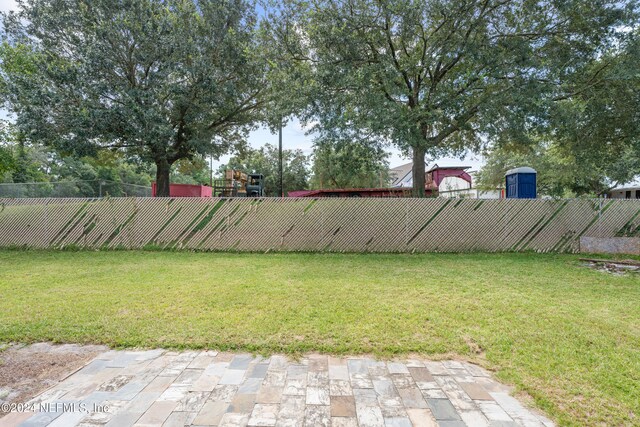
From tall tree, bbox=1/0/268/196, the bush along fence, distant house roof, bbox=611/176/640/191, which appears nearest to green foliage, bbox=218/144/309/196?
tall tree, bbox=1/0/268/196

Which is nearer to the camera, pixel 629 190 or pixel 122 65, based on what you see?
pixel 122 65

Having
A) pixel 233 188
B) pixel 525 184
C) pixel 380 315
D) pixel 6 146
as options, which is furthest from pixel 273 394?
pixel 6 146

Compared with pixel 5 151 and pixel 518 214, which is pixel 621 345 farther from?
pixel 5 151

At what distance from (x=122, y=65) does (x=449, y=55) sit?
1097 cm

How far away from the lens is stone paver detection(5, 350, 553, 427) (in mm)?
1806

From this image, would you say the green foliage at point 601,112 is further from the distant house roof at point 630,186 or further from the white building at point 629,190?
the white building at point 629,190

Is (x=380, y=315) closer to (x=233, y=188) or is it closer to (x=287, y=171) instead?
(x=233, y=188)

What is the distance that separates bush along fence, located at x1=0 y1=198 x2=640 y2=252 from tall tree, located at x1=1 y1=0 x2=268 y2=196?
3.91m

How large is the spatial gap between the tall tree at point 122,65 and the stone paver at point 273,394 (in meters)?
9.82

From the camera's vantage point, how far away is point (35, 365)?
7.88 ft

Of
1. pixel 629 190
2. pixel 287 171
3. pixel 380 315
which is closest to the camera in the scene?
pixel 380 315

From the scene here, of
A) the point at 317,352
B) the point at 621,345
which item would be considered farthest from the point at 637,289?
the point at 317,352

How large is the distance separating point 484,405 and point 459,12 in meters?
9.29

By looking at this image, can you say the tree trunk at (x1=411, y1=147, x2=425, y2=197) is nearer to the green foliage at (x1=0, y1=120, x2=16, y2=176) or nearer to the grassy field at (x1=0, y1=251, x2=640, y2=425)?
the grassy field at (x1=0, y1=251, x2=640, y2=425)
